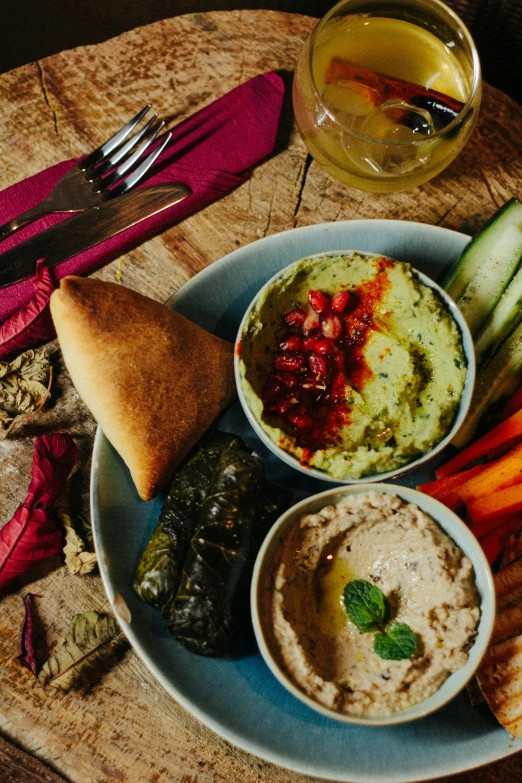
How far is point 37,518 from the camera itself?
2.53 metres

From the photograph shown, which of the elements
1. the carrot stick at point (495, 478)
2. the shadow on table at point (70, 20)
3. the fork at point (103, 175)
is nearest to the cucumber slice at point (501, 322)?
the carrot stick at point (495, 478)

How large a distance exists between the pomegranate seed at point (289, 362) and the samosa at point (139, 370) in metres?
0.24

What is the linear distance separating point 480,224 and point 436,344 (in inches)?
33.9

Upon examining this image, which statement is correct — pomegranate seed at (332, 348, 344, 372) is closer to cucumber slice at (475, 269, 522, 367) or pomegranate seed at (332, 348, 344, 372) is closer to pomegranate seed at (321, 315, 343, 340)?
pomegranate seed at (321, 315, 343, 340)

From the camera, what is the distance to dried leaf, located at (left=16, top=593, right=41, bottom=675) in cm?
254

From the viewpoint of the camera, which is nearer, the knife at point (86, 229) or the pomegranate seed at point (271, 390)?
the pomegranate seed at point (271, 390)

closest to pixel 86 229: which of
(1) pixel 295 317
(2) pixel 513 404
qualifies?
(1) pixel 295 317

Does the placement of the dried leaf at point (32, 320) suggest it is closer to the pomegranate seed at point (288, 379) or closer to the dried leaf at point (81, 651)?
the pomegranate seed at point (288, 379)

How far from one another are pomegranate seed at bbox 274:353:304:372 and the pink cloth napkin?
879mm

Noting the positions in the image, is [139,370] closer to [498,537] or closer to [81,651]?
[81,651]

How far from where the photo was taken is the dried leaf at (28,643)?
2545 mm

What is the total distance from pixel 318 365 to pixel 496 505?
2.81 feet

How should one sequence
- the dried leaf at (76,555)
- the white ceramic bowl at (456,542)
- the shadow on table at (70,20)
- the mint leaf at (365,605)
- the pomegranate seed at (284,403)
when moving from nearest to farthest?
the white ceramic bowl at (456,542) → the mint leaf at (365,605) → the pomegranate seed at (284,403) → the dried leaf at (76,555) → the shadow on table at (70,20)

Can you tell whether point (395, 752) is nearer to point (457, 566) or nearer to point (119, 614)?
point (457, 566)
